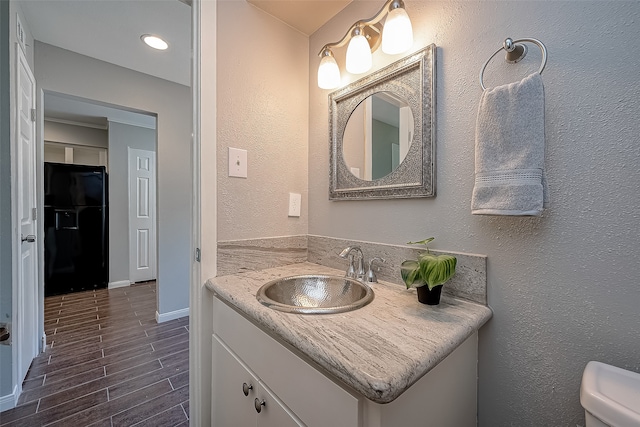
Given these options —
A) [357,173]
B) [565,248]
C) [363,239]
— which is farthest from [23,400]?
[565,248]

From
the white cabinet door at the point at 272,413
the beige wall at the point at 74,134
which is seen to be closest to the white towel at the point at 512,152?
the white cabinet door at the point at 272,413

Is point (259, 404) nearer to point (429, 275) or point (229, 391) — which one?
point (229, 391)

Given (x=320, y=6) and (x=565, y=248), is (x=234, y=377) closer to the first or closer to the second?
(x=565, y=248)

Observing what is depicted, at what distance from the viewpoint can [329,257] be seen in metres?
1.33

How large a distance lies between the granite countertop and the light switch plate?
1.72ft

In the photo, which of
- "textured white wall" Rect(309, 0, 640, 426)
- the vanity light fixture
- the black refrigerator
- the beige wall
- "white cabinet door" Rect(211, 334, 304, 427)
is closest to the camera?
"textured white wall" Rect(309, 0, 640, 426)

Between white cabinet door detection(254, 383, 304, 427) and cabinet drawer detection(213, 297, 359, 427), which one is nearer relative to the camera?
cabinet drawer detection(213, 297, 359, 427)

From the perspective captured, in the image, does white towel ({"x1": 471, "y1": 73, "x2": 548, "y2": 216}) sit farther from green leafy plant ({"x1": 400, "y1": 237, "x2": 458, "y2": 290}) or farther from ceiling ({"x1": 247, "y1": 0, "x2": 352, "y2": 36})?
ceiling ({"x1": 247, "y1": 0, "x2": 352, "y2": 36})

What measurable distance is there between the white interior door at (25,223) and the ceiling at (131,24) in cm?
36

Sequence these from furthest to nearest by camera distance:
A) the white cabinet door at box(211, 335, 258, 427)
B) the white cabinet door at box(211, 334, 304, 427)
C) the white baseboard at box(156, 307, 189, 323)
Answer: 1. the white baseboard at box(156, 307, 189, 323)
2. the white cabinet door at box(211, 335, 258, 427)
3. the white cabinet door at box(211, 334, 304, 427)

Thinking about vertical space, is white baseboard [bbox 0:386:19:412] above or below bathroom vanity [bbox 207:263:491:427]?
below

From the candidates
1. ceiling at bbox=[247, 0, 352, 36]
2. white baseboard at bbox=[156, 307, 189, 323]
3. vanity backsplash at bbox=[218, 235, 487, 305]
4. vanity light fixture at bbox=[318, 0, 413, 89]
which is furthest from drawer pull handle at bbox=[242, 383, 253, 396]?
white baseboard at bbox=[156, 307, 189, 323]

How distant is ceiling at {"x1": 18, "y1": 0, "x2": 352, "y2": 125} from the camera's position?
4.26 ft

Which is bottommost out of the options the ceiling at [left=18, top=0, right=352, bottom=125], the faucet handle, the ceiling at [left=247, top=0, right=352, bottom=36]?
the faucet handle
